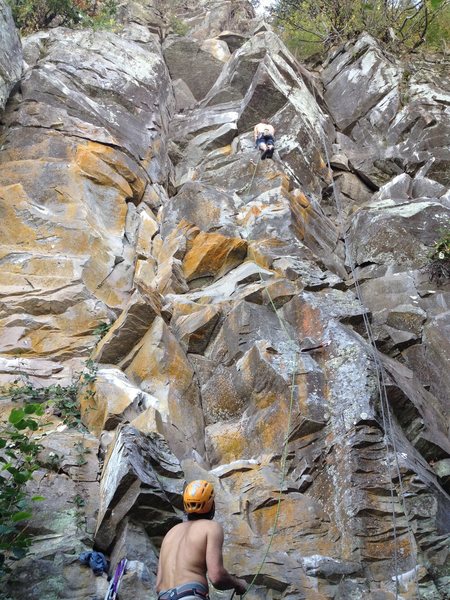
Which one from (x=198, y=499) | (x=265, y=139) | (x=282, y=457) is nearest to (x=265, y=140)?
(x=265, y=139)

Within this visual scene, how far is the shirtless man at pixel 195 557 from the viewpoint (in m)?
4.07

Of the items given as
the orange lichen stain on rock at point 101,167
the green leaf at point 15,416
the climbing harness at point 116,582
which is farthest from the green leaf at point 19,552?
the orange lichen stain on rock at point 101,167

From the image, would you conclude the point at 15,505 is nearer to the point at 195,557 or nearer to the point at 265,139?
the point at 195,557

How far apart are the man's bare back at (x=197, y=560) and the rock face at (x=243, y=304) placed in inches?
33.5

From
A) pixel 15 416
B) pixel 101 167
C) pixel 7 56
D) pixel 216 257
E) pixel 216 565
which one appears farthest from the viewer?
pixel 7 56

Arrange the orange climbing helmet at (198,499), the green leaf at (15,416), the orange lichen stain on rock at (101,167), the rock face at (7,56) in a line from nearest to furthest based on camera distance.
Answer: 1. the orange climbing helmet at (198,499)
2. the green leaf at (15,416)
3. the orange lichen stain on rock at (101,167)
4. the rock face at (7,56)

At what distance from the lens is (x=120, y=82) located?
15.0 metres

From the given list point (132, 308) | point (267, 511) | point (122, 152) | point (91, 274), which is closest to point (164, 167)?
point (122, 152)

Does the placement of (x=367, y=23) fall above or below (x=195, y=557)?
above

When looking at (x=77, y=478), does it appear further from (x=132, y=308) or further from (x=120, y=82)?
(x=120, y=82)

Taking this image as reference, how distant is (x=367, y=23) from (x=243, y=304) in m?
14.5

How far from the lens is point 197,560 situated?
418 cm

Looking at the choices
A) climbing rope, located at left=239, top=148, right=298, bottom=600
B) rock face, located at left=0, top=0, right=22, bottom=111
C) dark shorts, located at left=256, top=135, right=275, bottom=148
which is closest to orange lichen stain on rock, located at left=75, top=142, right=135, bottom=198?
rock face, located at left=0, top=0, right=22, bottom=111

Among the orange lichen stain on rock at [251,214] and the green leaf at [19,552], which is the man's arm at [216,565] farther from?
the orange lichen stain on rock at [251,214]
